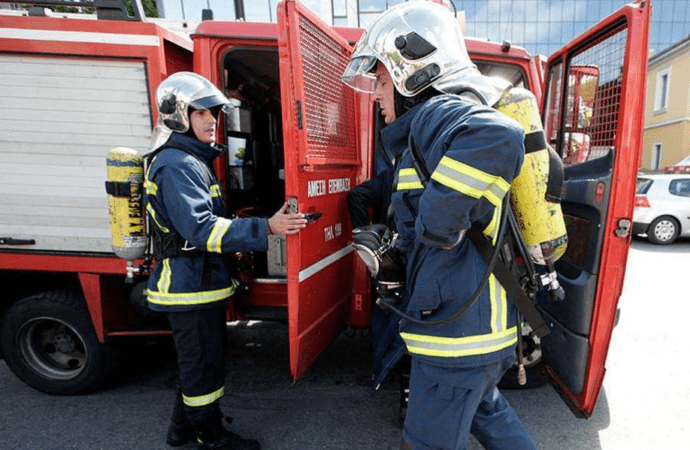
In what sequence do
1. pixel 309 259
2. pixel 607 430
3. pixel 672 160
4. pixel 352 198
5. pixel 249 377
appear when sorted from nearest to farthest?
pixel 309 259 → pixel 607 430 → pixel 352 198 → pixel 249 377 → pixel 672 160

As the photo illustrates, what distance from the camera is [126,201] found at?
7.48ft

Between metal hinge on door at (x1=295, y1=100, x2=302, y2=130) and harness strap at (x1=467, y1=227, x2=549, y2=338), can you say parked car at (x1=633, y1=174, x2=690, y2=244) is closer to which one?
harness strap at (x1=467, y1=227, x2=549, y2=338)

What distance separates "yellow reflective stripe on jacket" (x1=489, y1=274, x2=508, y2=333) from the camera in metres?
1.53

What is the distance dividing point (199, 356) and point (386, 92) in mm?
1576

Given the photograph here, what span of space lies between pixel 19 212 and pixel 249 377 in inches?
74.2

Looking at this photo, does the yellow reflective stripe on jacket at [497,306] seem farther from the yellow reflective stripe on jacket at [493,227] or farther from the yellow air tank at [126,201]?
the yellow air tank at [126,201]

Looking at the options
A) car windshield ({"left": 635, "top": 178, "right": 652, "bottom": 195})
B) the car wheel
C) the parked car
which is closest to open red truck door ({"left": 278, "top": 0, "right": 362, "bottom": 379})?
the parked car

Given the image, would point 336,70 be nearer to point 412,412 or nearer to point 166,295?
point 166,295

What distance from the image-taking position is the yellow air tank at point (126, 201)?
2.24m

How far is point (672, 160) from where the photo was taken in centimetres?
→ 2014

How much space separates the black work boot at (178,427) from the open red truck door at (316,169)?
729mm

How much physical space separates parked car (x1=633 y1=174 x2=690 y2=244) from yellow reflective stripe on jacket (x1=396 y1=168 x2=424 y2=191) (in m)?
8.20

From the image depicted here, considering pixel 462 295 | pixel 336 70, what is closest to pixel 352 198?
pixel 336 70

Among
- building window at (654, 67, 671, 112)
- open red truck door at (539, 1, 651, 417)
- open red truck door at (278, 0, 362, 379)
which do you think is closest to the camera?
open red truck door at (539, 1, 651, 417)
